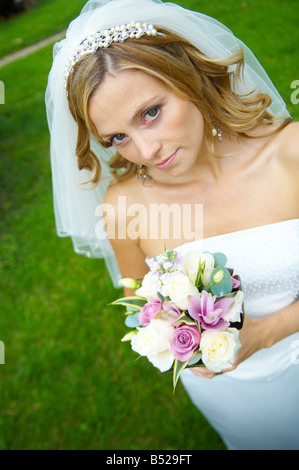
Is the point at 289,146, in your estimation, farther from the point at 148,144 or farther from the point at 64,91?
the point at 64,91

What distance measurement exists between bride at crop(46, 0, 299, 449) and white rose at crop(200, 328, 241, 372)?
1.24 ft

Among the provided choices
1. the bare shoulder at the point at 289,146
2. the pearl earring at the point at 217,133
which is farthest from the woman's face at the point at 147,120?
the bare shoulder at the point at 289,146

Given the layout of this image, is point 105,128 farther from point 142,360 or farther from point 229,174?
point 142,360

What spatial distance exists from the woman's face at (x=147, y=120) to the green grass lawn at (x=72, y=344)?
2.42ft

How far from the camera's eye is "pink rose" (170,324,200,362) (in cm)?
145

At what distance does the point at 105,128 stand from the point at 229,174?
29.8 inches

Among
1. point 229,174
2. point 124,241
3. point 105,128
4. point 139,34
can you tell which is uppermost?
point 139,34

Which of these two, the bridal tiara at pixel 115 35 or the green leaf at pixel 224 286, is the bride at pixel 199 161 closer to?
the bridal tiara at pixel 115 35

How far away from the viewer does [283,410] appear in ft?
7.32

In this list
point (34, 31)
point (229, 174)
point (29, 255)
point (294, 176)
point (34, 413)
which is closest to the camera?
point (294, 176)

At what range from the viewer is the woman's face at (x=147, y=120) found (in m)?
1.66

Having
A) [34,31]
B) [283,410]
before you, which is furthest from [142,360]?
[34,31]

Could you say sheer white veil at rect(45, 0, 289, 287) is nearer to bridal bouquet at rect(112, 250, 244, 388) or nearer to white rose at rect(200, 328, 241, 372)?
bridal bouquet at rect(112, 250, 244, 388)

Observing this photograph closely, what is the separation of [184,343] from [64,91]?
135 cm
